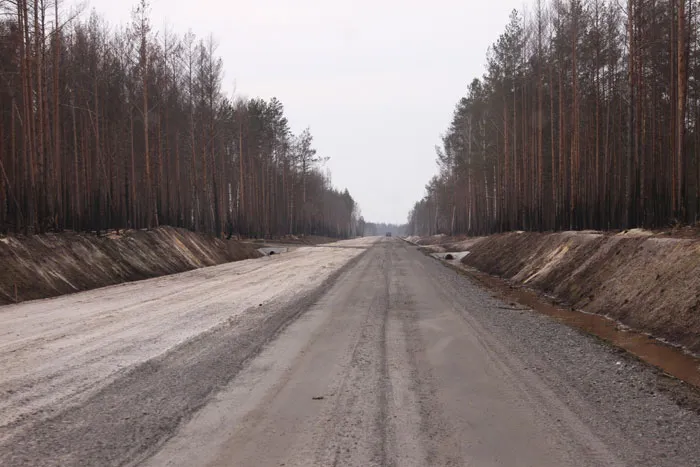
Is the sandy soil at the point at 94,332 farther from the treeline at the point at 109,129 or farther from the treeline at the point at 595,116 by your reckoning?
the treeline at the point at 595,116

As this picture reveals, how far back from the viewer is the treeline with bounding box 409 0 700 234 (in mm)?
16531

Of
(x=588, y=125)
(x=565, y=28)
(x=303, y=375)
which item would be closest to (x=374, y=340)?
(x=303, y=375)

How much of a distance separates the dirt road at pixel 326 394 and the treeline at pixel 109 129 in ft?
36.9

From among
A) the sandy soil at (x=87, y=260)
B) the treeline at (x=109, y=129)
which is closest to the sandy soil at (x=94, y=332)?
the sandy soil at (x=87, y=260)

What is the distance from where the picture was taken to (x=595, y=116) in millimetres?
28531

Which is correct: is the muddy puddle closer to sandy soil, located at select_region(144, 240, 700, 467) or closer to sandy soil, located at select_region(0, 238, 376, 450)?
sandy soil, located at select_region(144, 240, 700, 467)

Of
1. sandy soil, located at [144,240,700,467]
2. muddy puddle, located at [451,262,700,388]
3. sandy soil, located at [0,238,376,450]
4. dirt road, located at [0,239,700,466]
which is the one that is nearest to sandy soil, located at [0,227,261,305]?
sandy soil, located at [0,238,376,450]

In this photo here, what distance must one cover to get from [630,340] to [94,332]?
354 inches

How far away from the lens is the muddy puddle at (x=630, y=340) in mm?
6273

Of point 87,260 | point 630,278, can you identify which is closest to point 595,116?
point 630,278

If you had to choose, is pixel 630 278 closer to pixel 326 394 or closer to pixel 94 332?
pixel 326 394

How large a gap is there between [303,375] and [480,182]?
47800 millimetres

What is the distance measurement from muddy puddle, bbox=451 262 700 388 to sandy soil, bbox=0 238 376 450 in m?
6.57

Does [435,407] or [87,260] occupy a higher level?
[87,260]
